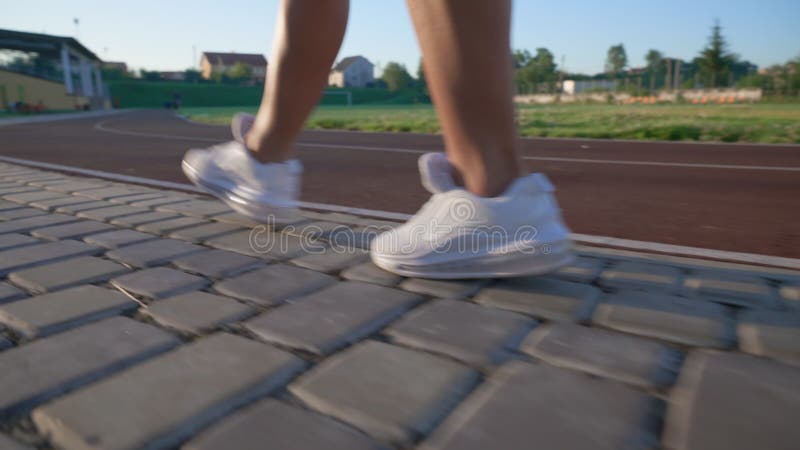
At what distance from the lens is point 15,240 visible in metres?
2.14

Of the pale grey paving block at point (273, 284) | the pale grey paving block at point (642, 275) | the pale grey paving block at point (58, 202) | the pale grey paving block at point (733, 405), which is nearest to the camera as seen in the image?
the pale grey paving block at point (733, 405)

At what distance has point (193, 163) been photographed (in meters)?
2.42

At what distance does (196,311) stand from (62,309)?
35 centimetres

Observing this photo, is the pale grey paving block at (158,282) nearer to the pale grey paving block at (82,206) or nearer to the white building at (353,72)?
the pale grey paving block at (82,206)

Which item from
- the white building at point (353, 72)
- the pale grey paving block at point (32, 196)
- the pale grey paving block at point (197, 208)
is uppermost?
the white building at point (353, 72)

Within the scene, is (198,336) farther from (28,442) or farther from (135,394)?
(28,442)

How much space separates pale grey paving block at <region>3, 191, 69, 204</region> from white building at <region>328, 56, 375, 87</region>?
101 metres

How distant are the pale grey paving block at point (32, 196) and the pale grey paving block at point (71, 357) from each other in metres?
2.20

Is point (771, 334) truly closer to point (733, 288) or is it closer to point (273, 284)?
point (733, 288)

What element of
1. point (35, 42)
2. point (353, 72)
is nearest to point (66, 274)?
point (35, 42)

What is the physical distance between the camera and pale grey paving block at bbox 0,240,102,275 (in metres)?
1.82

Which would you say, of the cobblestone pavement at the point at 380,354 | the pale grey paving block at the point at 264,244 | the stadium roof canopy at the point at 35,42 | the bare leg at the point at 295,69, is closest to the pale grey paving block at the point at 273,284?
the cobblestone pavement at the point at 380,354

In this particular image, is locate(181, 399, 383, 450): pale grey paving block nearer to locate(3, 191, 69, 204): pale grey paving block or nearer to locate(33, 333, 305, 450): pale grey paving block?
locate(33, 333, 305, 450): pale grey paving block

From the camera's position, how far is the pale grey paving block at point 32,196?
305 cm
